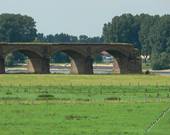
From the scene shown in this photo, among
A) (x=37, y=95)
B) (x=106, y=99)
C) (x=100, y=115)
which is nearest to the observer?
(x=100, y=115)

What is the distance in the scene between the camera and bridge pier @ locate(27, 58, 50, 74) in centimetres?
13562

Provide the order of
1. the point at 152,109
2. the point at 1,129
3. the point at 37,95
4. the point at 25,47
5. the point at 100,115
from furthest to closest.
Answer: the point at 25,47
the point at 37,95
the point at 152,109
the point at 100,115
the point at 1,129

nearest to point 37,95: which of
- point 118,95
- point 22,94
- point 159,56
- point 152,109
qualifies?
point 22,94

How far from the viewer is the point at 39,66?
138500 mm

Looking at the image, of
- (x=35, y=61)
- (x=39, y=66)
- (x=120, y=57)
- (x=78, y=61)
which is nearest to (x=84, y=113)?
(x=39, y=66)

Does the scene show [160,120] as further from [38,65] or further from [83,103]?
[38,65]

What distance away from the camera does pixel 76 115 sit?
4838 cm

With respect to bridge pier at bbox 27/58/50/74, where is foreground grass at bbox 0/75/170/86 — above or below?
below

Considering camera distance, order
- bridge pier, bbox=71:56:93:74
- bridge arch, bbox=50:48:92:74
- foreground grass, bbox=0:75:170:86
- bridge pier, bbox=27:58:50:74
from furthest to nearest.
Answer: bridge arch, bbox=50:48:92:74
bridge pier, bbox=71:56:93:74
bridge pier, bbox=27:58:50:74
foreground grass, bbox=0:75:170:86

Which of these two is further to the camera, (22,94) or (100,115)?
(22,94)

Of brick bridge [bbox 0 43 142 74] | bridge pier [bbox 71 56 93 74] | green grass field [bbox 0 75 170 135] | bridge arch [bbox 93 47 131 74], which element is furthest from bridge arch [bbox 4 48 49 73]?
green grass field [bbox 0 75 170 135]

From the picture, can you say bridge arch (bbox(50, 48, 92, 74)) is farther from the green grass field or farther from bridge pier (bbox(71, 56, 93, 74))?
the green grass field

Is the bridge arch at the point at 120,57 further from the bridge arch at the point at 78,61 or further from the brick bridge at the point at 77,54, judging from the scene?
the bridge arch at the point at 78,61

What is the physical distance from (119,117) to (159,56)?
5846 inches
